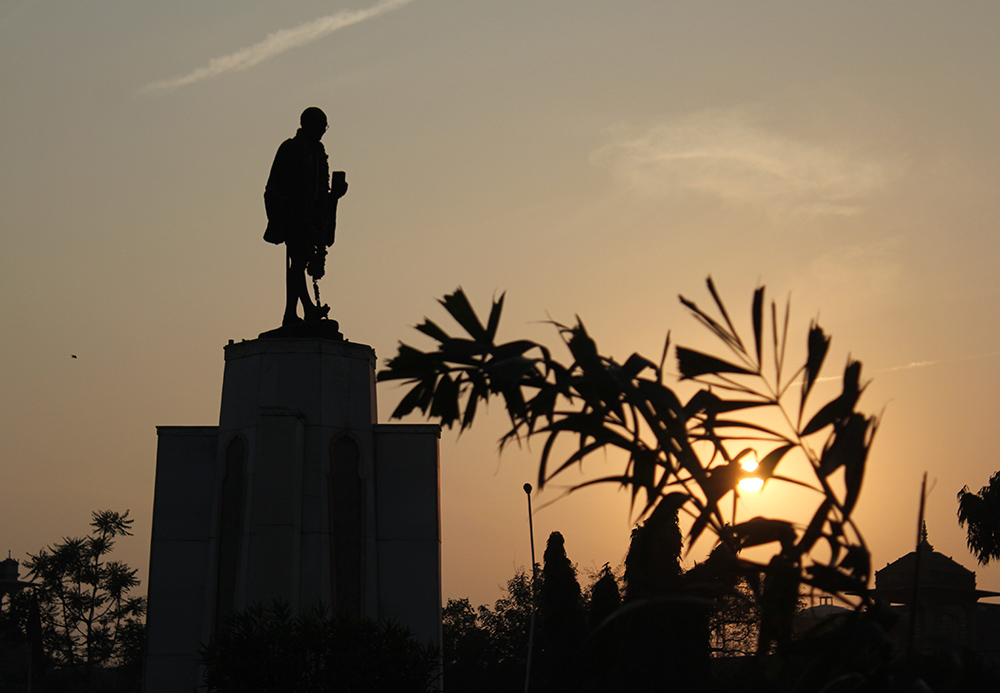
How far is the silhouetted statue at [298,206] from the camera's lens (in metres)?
19.6

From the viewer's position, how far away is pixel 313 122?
19.6 metres

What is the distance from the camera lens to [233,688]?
602 inches

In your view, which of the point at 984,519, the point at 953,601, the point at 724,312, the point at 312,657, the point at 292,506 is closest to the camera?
the point at 724,312

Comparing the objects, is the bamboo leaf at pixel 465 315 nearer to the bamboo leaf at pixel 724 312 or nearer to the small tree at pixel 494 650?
the bamboo leaf at pixel 724 312

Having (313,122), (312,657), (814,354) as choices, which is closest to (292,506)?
(312,657)

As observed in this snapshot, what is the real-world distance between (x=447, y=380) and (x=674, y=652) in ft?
133

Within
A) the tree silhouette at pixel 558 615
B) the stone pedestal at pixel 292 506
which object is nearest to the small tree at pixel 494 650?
the tree silhouette at pixel 558 615

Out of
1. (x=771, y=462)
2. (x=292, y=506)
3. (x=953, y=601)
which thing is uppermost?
(x=953, y=601)

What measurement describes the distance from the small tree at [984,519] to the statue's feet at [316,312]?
35.3 m

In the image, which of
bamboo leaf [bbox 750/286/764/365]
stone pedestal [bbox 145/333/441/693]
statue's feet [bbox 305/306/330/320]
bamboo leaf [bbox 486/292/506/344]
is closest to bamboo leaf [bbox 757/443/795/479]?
bamboo leaf [bbox 750/286/764/365]

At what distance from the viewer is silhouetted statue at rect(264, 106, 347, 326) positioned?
19.6 metres

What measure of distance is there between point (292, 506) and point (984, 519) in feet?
121

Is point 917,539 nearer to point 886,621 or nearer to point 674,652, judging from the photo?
point 886,621

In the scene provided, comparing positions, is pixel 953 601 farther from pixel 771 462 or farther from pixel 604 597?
pixel 771 462
